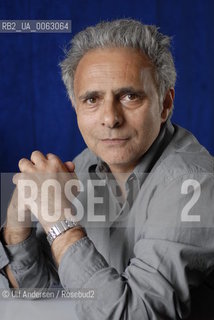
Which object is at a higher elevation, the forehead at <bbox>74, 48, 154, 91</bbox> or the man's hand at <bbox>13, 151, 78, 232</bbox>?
the forehead at <bbox>74, 48, 154, 91</bbox>

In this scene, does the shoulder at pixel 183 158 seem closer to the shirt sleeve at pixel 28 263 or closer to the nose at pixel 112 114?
the nose at pixel 112 114

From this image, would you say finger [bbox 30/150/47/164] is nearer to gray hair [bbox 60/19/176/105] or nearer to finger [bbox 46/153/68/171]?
finger [bbox 46/153/68/171]

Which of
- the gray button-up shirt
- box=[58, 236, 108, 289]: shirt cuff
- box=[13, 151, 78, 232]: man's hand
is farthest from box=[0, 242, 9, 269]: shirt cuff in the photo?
box=[58, 236, 108, 289]: shirt cuff

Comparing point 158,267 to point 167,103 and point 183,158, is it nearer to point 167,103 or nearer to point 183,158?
point 183,158

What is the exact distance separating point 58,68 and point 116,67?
0.66ft

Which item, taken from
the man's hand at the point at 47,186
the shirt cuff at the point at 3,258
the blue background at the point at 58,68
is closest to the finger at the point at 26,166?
the man's hand at the point at 47,186

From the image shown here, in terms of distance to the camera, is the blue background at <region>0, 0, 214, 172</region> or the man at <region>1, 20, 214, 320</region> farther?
the blue background at <region>0, 0, 214, 172</region>

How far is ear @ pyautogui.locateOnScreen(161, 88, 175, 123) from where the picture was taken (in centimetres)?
91

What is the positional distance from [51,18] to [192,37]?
29 cm

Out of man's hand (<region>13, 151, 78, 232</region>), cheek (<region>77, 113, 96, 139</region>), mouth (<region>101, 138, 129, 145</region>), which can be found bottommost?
man's hand (<region>13, 151, 78, 232</region>)

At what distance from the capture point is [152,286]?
67 centimetres

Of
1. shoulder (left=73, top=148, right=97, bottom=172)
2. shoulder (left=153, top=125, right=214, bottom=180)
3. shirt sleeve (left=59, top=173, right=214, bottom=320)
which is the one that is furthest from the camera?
shoulder (left=73, top=148, right=97, bottom=172)

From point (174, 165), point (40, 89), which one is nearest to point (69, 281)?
point (174, 165)

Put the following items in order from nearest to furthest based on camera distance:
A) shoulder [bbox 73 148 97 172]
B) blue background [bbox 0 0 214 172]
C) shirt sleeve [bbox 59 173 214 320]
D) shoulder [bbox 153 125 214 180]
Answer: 1. shirt sleeve [bbox 59 173 214 320]
2. shoulder [bbox 153 125 214 180]
3. blue background [bbox 0 0 214 172]
4. shoulder [bbox 73 148 97 172]
